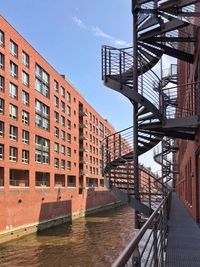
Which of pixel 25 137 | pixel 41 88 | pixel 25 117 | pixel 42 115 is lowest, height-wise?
pixel 25 137

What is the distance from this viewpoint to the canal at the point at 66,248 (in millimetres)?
26766

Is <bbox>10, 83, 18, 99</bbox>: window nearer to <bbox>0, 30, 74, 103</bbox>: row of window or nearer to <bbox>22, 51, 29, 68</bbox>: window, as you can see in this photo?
<bbox>0, 30, 74, 103</bbox>: row of window

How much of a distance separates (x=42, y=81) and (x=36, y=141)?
26.6 ft

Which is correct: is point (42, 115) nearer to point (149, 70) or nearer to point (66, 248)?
point (66, 248)

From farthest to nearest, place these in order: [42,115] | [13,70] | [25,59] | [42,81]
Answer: [42,81], [42,115], [25,59], [13,70]

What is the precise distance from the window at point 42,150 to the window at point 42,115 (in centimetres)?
169

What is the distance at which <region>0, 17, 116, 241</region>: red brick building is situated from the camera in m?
38.0

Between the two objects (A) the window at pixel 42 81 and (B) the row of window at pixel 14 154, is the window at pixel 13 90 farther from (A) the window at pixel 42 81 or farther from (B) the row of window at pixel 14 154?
(A) the window at pixel 42 81

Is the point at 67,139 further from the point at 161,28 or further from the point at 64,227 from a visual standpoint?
the point at 161,28

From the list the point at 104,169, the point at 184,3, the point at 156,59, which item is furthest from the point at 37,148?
the point at 184,3

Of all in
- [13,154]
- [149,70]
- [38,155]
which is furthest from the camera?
[38,155]

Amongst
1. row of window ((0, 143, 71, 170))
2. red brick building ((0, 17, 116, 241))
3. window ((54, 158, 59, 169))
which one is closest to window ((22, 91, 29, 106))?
red brick building ((0, 17, 116, 241))

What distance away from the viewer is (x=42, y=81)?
49.3 m

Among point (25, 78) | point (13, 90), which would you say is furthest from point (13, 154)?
point (25, 78)
